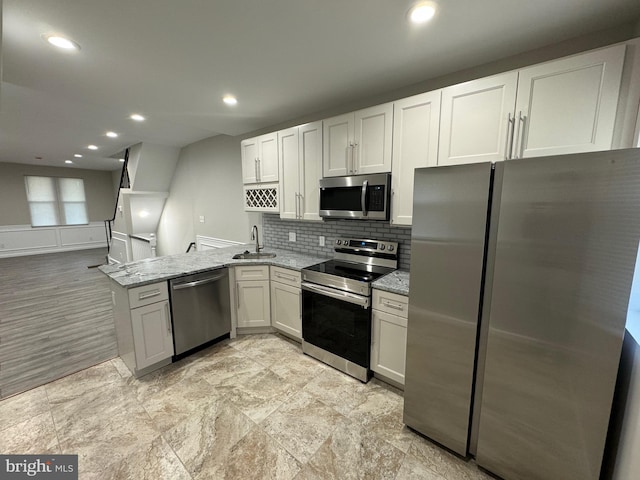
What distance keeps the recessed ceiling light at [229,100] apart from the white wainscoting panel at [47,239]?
9.09 metres

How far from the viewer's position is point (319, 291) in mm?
2477

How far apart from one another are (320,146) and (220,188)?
8.01ft

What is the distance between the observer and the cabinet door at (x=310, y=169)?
2666 millimetres

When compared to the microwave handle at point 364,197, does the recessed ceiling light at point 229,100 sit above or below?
above

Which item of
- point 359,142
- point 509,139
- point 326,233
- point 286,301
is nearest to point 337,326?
point 286,301

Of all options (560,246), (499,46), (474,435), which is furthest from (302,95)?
(474,435)

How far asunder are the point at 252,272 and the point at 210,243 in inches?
85.8

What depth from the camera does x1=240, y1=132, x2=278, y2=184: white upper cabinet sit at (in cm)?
308

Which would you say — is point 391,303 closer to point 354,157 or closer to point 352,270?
point 352,270

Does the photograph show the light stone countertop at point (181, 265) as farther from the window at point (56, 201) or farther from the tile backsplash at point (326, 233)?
the window at point (56, 201)

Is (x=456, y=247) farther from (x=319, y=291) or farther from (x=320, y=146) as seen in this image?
(x=320, y=146)

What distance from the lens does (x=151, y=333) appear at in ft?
7.92

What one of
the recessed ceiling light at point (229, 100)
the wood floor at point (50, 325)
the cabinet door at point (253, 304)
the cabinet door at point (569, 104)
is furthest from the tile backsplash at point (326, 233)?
the wood floor at point (50, 325)

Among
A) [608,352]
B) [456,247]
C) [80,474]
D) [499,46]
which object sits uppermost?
[499,46]
